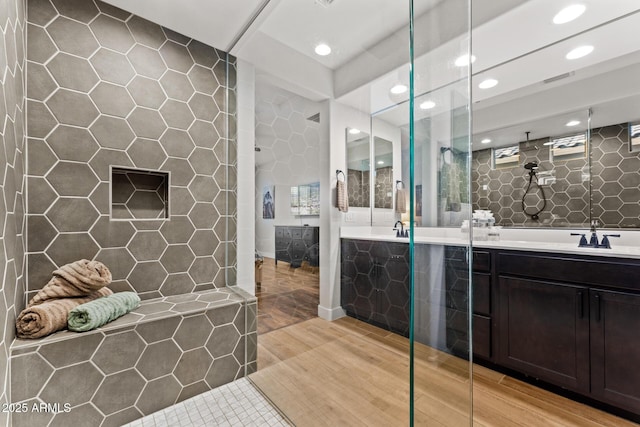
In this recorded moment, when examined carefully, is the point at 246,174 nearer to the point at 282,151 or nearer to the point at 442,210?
the point at 282,151

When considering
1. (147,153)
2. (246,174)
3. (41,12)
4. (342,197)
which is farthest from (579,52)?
(41,12)

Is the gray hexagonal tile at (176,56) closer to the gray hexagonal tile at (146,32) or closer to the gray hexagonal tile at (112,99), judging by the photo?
the gray hexagonal tile at (146,32)

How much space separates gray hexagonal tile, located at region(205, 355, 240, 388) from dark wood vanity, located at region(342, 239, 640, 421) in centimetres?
131

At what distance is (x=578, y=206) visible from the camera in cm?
193

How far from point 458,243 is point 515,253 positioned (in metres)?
1.01

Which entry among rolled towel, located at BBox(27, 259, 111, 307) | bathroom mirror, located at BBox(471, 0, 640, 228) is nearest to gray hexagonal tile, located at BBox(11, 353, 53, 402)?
rolled towel, located at BBox(27, 259, 111, 307)

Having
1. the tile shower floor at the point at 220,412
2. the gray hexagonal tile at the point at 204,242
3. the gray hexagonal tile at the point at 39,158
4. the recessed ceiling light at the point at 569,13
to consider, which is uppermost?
the recessed ceiling light at the point at 569,13

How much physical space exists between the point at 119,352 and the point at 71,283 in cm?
45

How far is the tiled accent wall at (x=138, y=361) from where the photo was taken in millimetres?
1155

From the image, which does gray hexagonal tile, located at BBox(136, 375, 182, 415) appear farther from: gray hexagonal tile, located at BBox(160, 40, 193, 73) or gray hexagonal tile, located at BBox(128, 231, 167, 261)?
gray hexagonal tile, located at BBox(160, 40, 193, 73)

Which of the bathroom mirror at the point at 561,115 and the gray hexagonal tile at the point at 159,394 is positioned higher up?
the bathroom mirror at the point at 561,115

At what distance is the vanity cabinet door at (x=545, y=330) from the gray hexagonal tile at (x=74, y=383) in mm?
2376

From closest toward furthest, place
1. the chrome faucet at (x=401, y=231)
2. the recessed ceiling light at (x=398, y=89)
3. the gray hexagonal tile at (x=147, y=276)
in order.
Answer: the gray hexagonal tile at (x=147, y=276)
the recessed ceiling light at (x=398, y=89)
the chrome faucet at (x=401, y=231)

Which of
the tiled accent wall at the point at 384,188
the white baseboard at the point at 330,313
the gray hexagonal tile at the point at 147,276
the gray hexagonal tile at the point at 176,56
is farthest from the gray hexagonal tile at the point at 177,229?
the tiled accent wall at the point at 384,188
